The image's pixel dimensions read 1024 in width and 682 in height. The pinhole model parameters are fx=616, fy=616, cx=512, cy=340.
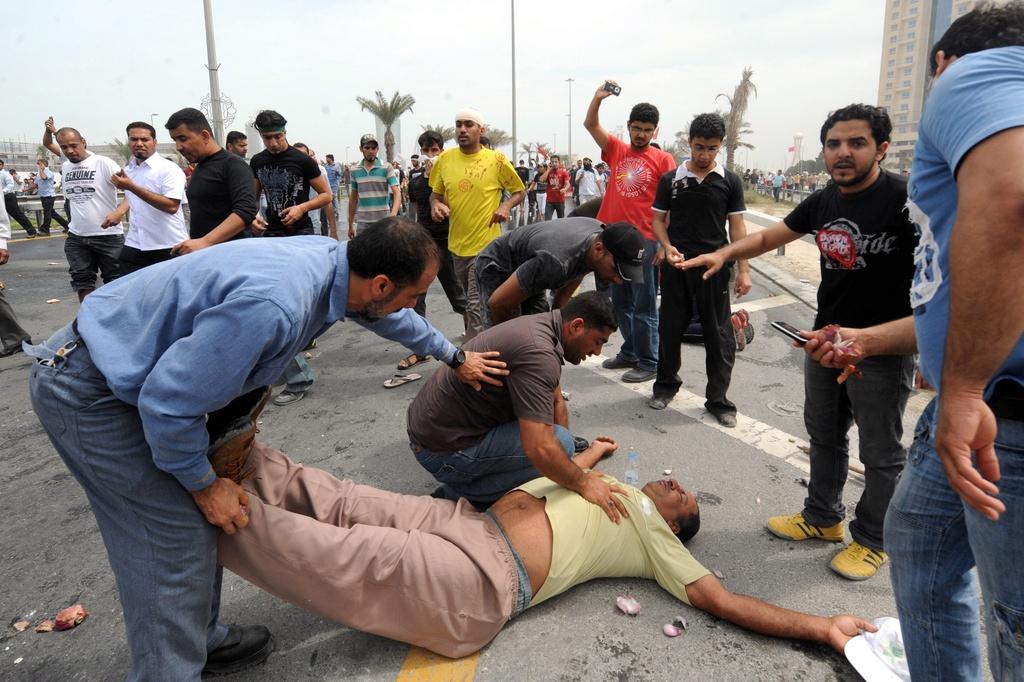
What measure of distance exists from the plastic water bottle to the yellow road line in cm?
143

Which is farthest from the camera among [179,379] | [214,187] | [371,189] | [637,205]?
[371,189]

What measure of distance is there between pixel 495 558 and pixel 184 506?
99cm

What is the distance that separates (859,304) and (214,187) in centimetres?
398

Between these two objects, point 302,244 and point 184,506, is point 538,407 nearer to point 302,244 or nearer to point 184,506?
point 302,244

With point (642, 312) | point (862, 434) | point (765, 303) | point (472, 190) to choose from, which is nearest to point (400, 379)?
point (472, 190)

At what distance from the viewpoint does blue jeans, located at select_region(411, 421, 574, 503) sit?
A: 2756 millimetres

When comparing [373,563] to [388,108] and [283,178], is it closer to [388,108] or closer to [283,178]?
[283,178]

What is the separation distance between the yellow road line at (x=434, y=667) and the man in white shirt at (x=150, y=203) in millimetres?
3834

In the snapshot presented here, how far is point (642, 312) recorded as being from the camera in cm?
493

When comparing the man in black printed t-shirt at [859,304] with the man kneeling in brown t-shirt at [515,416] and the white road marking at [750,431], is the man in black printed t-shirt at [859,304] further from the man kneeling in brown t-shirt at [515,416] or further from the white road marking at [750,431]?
the man kneeling in brown t-shirt at [515,416]

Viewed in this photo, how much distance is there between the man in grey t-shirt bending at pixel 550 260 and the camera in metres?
3.32

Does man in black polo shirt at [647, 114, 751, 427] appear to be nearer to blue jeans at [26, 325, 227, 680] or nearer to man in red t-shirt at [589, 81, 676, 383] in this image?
man in red t-shirt at [589, 81, 676, 383]

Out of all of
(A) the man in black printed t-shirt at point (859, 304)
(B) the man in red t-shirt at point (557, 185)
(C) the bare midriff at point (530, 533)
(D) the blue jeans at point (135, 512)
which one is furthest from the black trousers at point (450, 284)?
(B) the man in red t-shirt at point (557, 185)

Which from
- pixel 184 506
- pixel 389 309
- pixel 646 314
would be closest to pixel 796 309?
pixel 646 314
